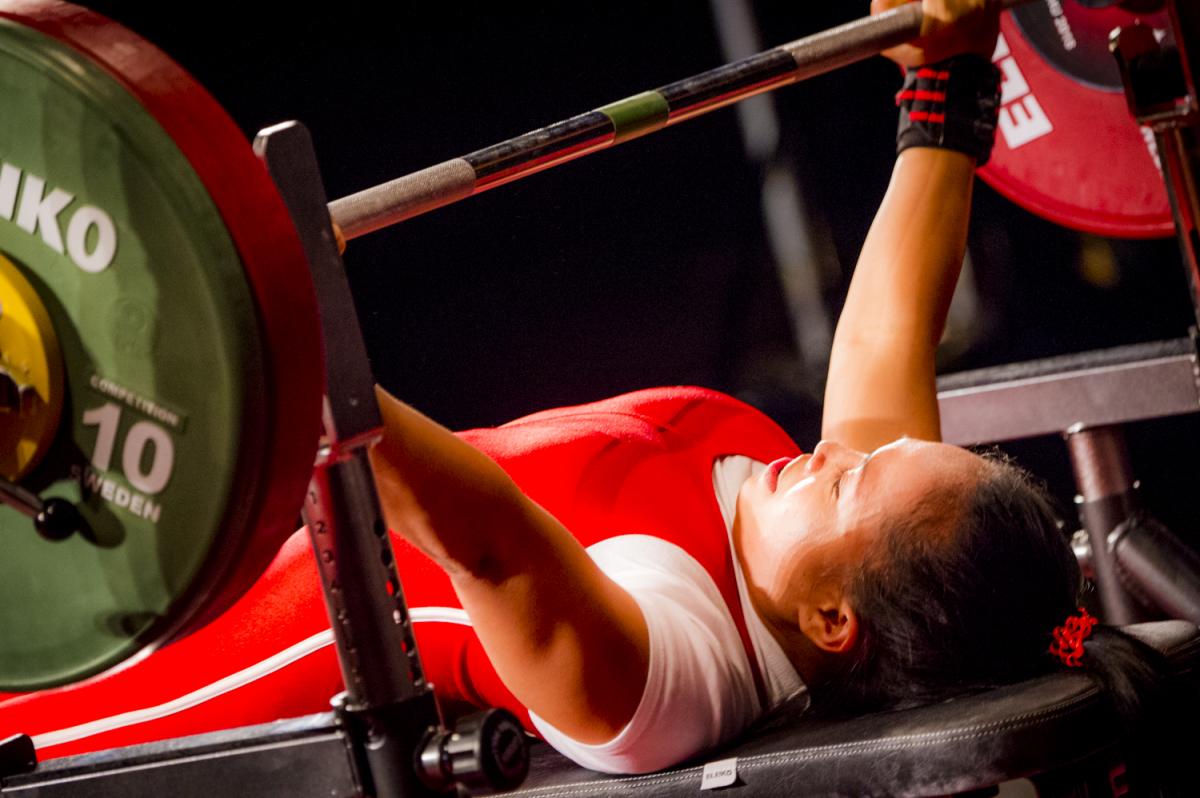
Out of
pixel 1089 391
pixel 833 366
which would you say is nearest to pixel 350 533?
pixel 833 366

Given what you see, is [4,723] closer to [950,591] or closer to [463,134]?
[950,591]

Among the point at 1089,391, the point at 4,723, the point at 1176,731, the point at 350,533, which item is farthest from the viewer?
the point at 1089,391

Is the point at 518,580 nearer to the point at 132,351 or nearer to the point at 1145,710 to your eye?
the point at 132,351

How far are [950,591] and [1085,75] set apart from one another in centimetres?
130

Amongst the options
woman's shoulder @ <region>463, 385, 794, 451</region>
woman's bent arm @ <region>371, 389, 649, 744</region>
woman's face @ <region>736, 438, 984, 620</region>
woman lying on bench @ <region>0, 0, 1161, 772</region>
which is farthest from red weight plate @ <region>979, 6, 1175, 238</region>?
woman's bent arm @ <region>371, 389, 649, 744</region>

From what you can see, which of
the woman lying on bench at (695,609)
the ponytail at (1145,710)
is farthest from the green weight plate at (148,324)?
the ponytail at (1145,710)

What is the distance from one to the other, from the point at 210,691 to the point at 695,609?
26.1 inches

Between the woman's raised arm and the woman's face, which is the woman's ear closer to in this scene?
the woman's face

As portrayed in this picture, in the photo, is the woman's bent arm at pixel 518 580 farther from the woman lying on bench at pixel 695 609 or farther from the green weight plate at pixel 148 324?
the green weight plate at pixel 148 324

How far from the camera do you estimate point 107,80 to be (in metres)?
0.88

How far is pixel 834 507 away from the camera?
1629 mm

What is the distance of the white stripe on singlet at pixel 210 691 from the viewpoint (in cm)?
164

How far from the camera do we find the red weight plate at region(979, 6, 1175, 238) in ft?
7.80

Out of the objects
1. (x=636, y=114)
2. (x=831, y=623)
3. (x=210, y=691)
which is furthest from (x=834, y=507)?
(x=210, y=691)
